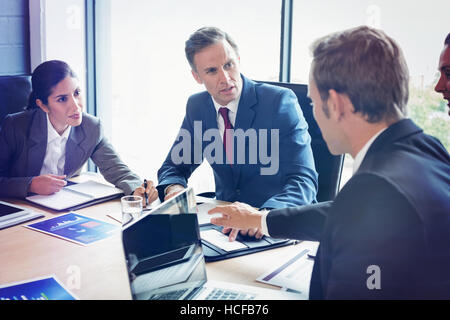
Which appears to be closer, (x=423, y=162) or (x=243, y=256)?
(x=423, y=162)

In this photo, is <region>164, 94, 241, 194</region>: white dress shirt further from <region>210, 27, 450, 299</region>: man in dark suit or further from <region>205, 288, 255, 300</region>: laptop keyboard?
<region>205, 288, 255, 300</region>: laptop keyboard

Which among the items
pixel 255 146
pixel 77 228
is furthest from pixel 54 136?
pixel 255 146

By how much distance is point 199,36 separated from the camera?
2.20 m

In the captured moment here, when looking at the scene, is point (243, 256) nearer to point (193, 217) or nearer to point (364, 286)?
point (193, 217)

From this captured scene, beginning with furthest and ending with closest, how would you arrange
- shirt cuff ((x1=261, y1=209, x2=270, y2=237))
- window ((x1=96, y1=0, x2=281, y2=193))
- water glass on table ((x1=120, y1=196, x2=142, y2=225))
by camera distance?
window ((x1=96, y1=0, x2=281, y2=193)) < water glass on table ((x1=120, y1=196, x2=142, y2=225)) < shirt cuff ((x1=261, y1=209, x2=270, y2=237))

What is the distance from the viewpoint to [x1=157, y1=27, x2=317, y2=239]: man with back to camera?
2083mm

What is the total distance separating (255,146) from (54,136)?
1.00 metres

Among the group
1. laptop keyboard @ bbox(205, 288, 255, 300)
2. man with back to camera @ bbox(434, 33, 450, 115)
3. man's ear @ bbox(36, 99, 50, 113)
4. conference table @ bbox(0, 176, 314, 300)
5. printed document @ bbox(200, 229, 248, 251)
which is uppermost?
man with back to camera @ bbox(434, 33, 450, 115)

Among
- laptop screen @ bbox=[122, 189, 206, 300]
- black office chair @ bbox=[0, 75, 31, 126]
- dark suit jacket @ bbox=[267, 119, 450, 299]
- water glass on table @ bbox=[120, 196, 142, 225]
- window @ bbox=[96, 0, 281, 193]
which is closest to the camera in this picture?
dark suit jacket @ bbox=[267, 119, 450, 299]

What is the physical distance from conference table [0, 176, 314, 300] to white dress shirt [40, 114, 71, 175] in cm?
77

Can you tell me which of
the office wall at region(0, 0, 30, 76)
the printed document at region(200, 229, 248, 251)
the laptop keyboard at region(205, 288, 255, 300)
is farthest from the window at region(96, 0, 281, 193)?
the laptop keyboard at region(205, 288, 255, 300)

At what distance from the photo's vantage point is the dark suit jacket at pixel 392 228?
0.91 m

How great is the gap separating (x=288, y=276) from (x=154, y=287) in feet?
1.32

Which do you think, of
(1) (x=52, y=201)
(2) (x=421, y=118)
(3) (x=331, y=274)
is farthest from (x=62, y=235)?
(2) (x=421, y=118)
